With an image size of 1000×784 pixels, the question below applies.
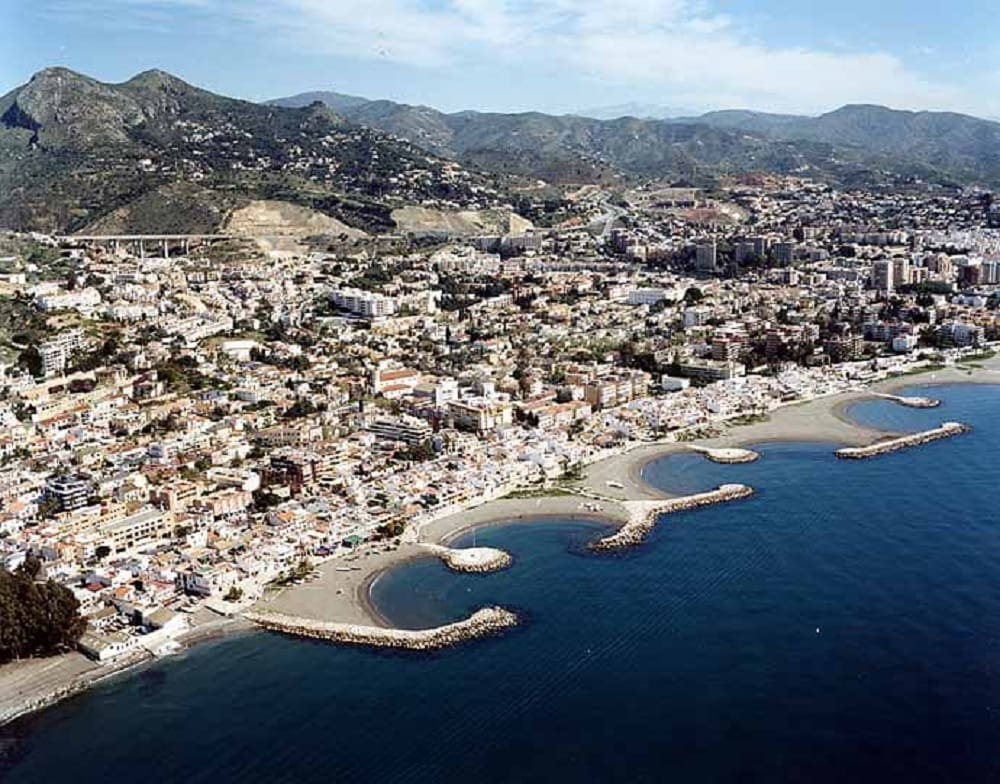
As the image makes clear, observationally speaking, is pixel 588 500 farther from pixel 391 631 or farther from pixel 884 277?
pixel 884 277

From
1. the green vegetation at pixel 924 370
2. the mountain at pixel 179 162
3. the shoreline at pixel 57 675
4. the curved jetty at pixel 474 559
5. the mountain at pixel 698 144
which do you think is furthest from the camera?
the mountain at pixel 698 144

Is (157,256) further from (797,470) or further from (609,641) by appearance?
(609,641)

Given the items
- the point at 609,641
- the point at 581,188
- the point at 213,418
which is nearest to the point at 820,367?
the point at 213,418

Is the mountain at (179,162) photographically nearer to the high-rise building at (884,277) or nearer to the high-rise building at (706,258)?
the high-rise building at (706,258)

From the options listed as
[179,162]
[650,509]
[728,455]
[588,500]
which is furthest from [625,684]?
[179,162]

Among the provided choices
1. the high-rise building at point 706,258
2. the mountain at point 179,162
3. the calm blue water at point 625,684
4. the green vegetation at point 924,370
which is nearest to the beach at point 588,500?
the calm blue water at point 625,684

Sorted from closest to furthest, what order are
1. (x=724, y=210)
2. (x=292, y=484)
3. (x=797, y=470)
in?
(x=292, y=484) → (x=797, y=470) → (x=724, y=210)
